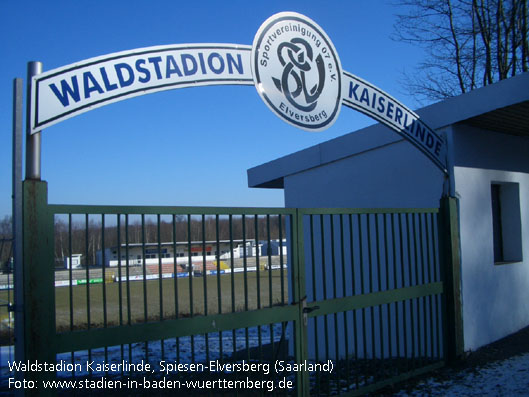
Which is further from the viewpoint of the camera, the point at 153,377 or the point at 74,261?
the point at 153,377

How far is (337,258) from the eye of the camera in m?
9.46

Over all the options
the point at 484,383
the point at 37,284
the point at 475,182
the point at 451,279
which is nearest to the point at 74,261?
the point at 37,284

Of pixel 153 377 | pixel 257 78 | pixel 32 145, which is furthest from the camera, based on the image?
pixel 257 78

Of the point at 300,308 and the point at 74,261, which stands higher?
the point at 74,261

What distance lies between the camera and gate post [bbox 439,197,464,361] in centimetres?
627

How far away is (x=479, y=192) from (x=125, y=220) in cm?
578

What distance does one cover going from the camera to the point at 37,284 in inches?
125

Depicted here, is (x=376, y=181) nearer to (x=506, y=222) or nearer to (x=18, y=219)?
(x=506, y=222)

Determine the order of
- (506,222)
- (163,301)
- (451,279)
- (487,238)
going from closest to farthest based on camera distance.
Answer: (451,279) < (487,238) < (506,222) < (163,301)

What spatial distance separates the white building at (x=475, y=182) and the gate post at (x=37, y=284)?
5.12 metres

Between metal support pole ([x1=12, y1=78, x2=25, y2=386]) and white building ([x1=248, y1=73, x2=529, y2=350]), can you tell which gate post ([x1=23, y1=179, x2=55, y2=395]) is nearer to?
metal support pole ([x1=12, y1=78, x2=25, y2=386])

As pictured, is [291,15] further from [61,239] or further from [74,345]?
[74,345]

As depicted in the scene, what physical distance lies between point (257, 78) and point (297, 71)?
20.3 inches

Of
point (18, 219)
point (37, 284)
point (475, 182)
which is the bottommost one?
point (37, 284)
